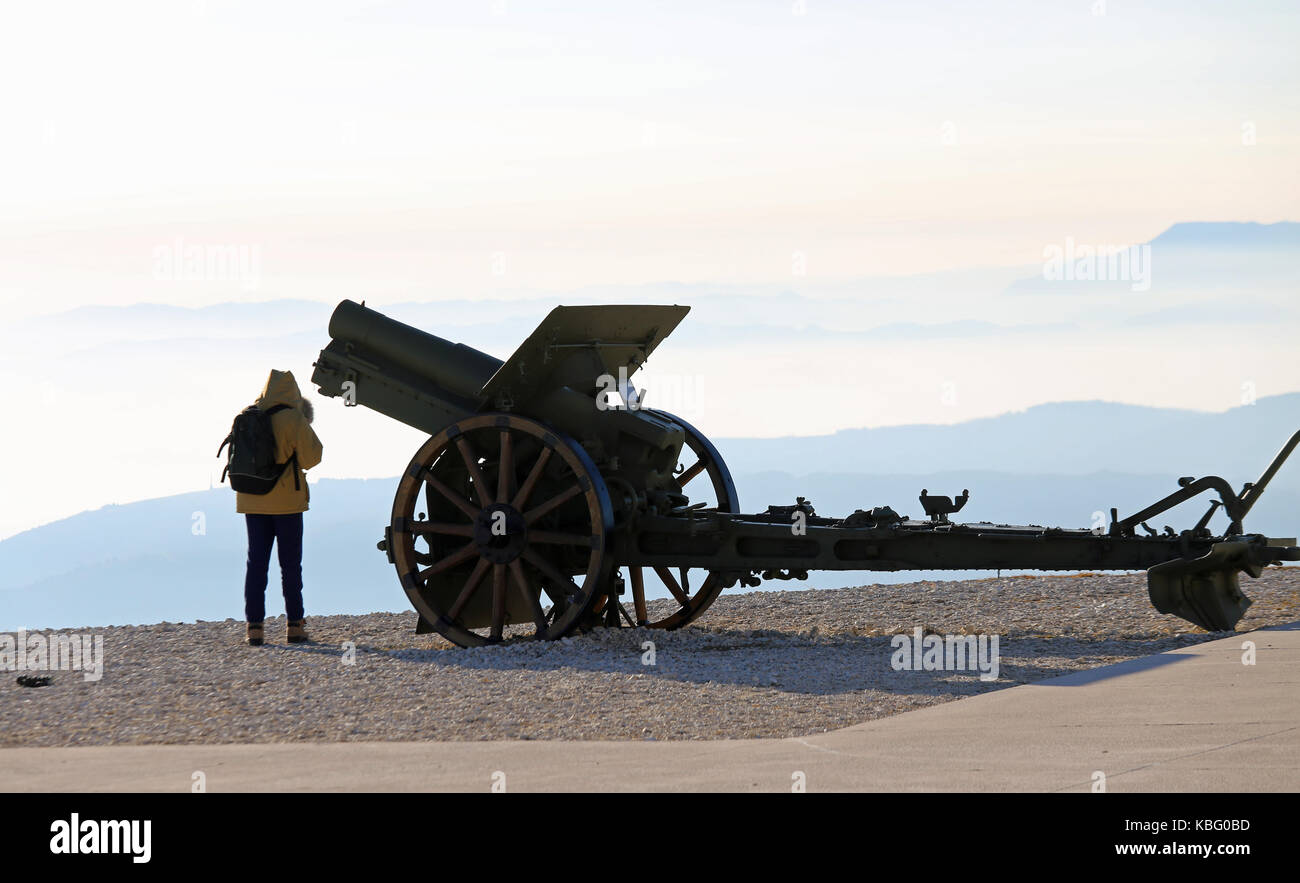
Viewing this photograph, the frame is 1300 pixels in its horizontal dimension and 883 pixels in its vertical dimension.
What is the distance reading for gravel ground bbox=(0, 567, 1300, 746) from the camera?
7812mm

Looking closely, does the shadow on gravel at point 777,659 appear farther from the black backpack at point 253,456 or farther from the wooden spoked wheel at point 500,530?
the black backpack at point 253,456

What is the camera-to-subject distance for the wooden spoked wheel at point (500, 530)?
35.9 feet

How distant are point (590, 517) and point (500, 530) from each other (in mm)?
614

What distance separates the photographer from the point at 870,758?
6.54 metres

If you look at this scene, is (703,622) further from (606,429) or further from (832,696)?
(832,696)

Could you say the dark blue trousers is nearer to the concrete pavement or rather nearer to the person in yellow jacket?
the person in yellow jacket

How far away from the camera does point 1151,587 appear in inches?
397

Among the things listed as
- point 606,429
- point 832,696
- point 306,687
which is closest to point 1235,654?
point 832,696

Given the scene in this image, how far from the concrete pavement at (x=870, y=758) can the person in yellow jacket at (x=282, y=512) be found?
4219mm
